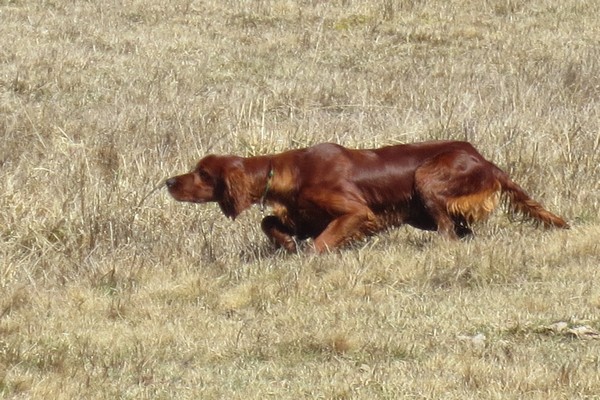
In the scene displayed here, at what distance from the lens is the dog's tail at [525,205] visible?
7125mm

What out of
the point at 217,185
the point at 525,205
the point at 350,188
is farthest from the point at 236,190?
the point at 525,205

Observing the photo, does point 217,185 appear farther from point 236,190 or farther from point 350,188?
point 350,188

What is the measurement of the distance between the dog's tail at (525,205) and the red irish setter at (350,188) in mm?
14

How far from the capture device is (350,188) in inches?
269

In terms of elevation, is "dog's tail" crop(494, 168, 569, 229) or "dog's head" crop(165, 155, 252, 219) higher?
"dog's head" crop(165, 155, 252, 219)

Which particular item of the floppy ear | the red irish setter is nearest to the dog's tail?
the red irish setter

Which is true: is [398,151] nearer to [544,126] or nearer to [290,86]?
[544,126]

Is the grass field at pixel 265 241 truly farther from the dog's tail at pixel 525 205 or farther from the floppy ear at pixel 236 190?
the floppy ear at pixel 236 190

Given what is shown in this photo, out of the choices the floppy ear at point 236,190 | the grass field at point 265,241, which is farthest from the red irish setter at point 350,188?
the grass field at point 265,241

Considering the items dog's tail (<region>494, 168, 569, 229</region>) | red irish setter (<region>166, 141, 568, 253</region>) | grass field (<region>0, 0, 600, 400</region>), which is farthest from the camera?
dog's tail (<region>494, 168, 569, 229</region>)

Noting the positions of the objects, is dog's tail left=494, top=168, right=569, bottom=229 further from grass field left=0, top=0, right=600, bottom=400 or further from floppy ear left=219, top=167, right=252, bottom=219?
floppy ear left=219, top=167, right=252, bottom=219

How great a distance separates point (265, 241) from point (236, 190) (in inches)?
26.3

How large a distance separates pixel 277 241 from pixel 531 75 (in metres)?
7.02

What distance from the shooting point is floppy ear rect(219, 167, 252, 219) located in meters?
6.86
